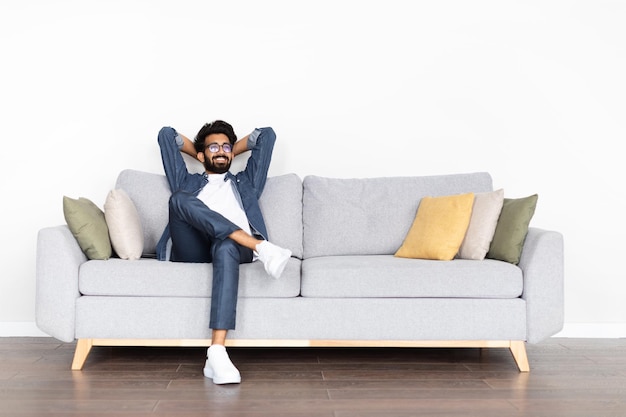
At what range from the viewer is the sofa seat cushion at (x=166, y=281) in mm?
2693

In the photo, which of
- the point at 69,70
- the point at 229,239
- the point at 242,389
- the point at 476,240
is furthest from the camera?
the point at 69,70

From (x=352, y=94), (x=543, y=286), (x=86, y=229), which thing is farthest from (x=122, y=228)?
(x=543, y=286)

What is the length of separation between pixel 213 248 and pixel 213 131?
1.01 metres

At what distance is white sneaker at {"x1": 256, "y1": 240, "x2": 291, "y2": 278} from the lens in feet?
8.41

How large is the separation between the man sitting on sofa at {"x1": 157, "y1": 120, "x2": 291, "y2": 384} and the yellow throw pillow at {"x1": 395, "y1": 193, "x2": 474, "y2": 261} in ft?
2.49

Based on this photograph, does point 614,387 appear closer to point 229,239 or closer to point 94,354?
point 229,239

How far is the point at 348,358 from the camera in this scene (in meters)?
2.95

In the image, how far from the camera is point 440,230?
298cm

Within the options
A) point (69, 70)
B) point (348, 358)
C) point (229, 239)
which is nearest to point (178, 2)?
point (69, 70)

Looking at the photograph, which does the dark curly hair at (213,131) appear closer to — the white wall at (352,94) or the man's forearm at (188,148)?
the man's forearm at (188,148)

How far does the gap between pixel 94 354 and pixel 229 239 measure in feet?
3.22

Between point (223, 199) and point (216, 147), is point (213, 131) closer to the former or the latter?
point (216, 147)

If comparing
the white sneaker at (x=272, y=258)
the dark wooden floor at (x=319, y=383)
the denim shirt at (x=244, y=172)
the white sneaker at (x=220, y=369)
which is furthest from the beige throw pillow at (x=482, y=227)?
the white sneaker at (x=220, y=369)

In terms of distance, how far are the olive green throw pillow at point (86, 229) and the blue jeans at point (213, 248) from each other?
33 centimetres
